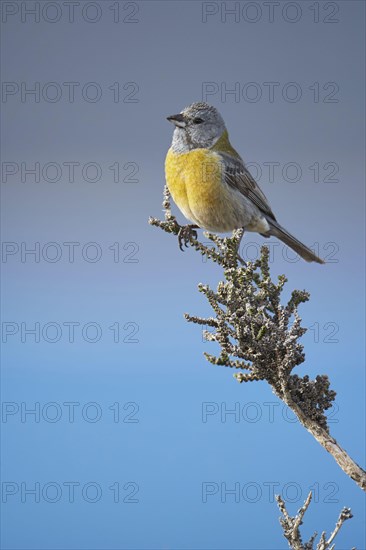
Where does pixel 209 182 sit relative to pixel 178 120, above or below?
below

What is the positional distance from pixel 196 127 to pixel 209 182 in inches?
10.6

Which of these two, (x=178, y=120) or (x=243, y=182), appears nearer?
(x=178, y=120)

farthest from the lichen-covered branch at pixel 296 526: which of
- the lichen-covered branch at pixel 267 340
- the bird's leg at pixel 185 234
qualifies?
the bird's leg at pixel 185 234

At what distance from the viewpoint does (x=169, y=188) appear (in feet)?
10.9

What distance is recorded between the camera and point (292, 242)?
3.36 m

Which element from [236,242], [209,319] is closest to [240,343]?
[209,319]

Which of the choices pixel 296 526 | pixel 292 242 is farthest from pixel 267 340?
pixel 292 242

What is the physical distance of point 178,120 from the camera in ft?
10.7

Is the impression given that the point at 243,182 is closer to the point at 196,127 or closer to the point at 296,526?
the point at 196,127

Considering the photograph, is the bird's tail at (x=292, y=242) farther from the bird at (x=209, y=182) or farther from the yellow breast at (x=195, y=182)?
the yellow breast at (x=195, y=182)

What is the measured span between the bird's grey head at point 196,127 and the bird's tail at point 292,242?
1.64 ft

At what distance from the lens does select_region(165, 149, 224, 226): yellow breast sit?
3.19 meters

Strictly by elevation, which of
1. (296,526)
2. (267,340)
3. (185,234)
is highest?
(185,234)

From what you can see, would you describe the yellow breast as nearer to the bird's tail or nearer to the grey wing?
the grey wing
